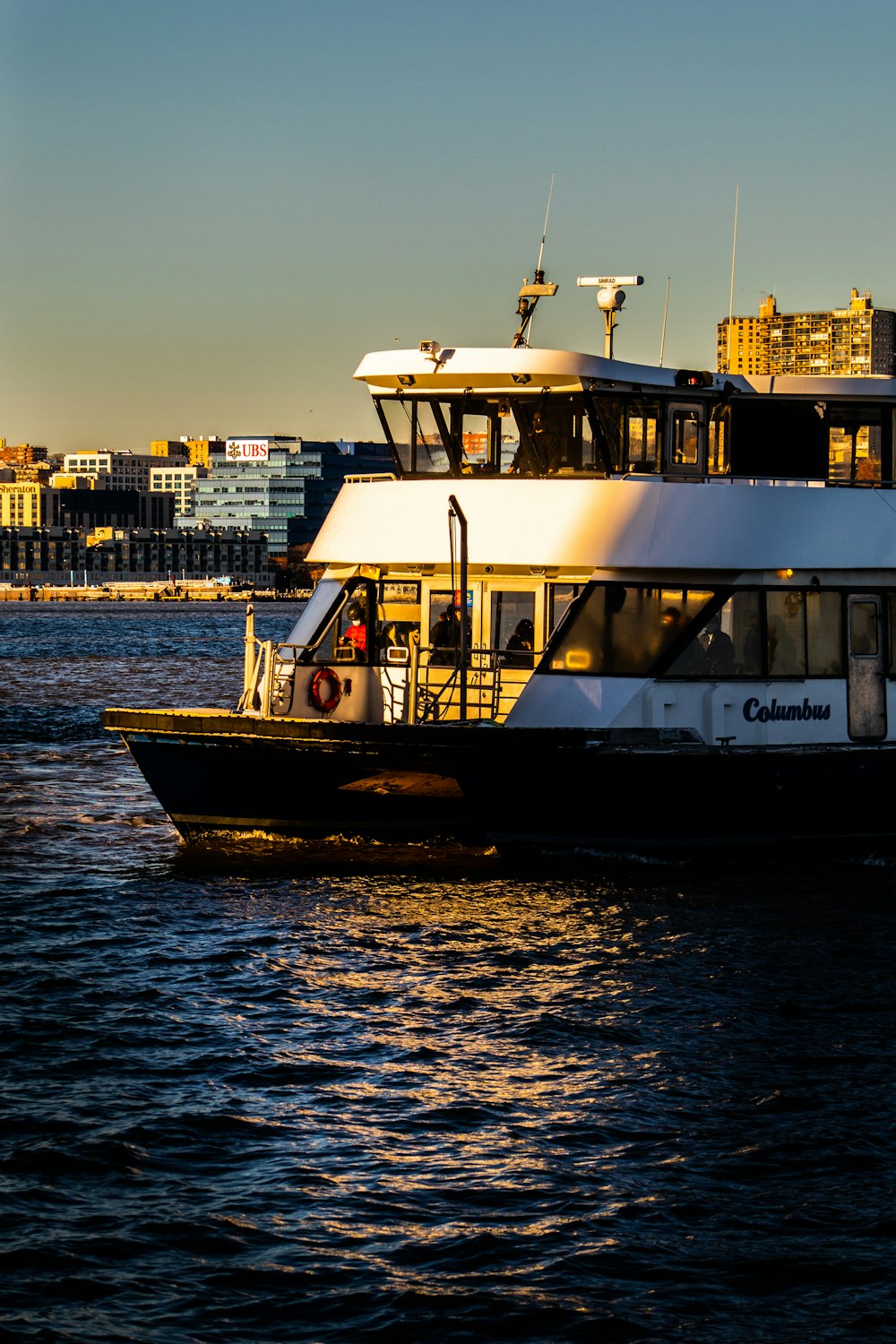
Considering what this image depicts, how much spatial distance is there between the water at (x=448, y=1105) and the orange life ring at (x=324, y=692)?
1.87 metres

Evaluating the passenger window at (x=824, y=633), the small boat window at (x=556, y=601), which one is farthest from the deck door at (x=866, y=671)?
the small boat window at (x=556, y=601)

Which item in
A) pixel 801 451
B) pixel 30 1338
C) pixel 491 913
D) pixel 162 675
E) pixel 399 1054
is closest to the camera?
pixel 30 1338

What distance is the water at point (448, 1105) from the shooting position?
8.57 m

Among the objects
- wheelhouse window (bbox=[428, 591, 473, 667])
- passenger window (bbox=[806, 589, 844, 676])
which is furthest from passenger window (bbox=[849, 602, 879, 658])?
wheelhouse window (bbox=[428, 591, 473, 667])

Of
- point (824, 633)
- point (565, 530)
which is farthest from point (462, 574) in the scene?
point (824, 633)

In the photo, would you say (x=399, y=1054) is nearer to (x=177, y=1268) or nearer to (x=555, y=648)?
A: (x=177, y=1268)

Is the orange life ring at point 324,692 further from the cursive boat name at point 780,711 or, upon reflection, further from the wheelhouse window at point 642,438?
the cursive boat name at point 780,711

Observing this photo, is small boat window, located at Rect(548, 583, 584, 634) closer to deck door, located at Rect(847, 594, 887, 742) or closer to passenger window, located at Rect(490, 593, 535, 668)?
passenger window, located at Rect(490, 593, 535, 668)

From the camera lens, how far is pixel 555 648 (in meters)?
18.3

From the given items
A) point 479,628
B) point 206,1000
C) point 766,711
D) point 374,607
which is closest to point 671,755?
point 766,711

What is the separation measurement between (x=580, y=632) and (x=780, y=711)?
7.86 ft

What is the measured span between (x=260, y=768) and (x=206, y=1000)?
16.4ft

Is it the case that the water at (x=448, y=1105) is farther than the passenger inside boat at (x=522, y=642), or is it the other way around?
the passenger inside boat at (x=522, y=642)

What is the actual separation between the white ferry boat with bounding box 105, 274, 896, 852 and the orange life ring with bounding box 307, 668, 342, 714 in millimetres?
22
